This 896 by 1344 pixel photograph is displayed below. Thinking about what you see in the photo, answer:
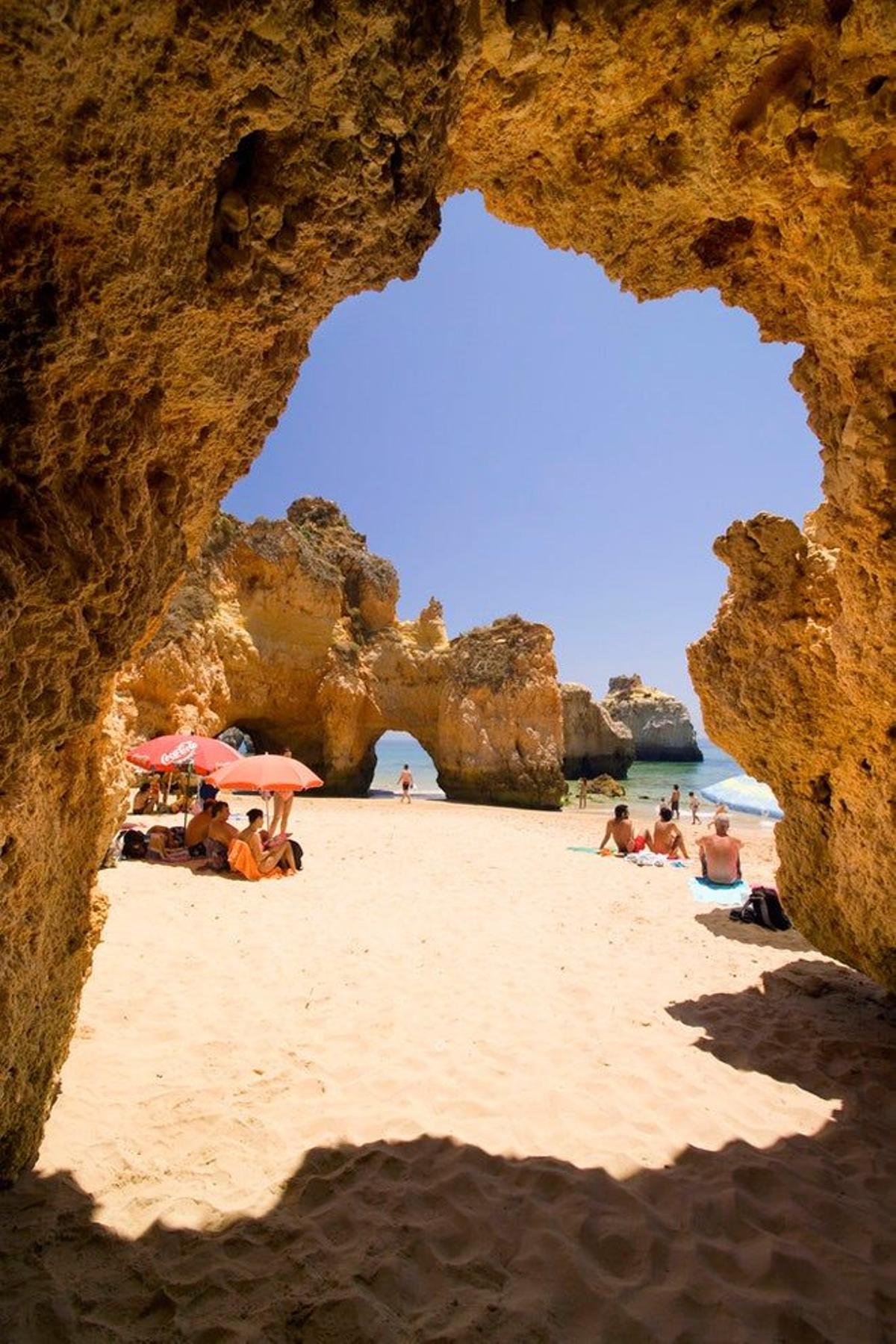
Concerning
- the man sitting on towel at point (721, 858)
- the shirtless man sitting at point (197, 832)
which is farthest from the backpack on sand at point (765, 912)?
the shirtless man sitting at point (197, 832)

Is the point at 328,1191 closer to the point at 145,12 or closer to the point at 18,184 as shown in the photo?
the point at 18,184

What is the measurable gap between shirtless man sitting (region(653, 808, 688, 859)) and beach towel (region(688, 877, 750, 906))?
2.22 meters

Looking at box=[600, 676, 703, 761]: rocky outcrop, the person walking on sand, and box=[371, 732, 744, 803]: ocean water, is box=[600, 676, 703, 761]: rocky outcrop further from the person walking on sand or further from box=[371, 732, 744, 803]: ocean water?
the person walking on sand

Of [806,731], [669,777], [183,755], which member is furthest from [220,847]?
[669,777]

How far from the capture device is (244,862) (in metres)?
8.86

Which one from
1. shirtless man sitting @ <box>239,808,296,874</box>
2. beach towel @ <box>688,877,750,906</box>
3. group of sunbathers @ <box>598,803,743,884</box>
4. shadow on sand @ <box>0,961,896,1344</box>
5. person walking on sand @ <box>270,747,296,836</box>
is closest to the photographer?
shadow on sand @ <box>0,961,896,1344</box>

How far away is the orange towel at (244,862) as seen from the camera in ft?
29.1

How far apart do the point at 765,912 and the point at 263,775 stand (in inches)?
286

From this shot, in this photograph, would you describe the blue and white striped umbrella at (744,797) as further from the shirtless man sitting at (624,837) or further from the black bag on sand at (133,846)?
the black bag on sand at (133,846)

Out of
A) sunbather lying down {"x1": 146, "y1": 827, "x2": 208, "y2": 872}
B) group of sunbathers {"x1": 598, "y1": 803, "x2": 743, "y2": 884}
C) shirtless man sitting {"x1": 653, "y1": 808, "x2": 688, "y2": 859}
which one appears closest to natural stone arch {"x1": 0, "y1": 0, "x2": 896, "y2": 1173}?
sunbather lying down {"x1": 146, "y1": 827, "x2": 208, "y2": 872}

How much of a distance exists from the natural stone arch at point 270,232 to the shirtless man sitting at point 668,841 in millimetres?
8620

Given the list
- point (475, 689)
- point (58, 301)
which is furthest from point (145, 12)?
point (475, 689)

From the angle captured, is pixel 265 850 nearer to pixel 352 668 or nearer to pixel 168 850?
pixel 168 850

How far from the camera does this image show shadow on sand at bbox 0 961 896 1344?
242 centimetres
